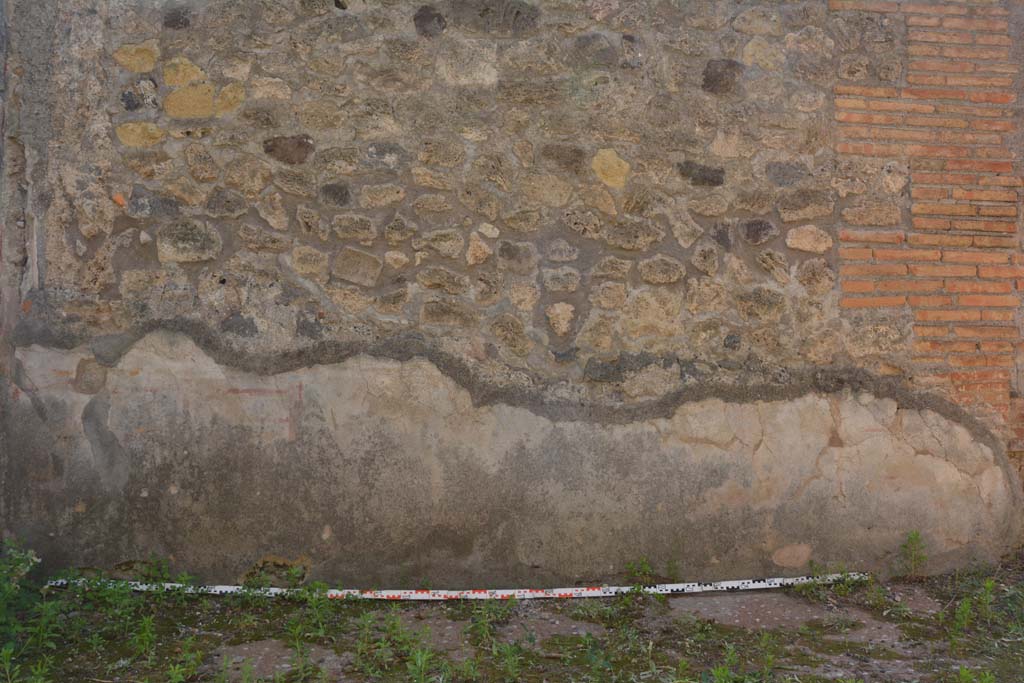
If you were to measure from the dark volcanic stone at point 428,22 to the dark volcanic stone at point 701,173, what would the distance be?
1142 mm

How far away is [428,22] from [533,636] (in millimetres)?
2445

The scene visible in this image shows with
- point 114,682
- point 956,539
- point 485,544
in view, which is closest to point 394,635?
point 485,544

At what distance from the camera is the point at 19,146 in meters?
3.47

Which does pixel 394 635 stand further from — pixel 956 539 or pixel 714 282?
pixel 956 539

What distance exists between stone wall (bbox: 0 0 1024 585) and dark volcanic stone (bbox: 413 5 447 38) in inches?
0.6

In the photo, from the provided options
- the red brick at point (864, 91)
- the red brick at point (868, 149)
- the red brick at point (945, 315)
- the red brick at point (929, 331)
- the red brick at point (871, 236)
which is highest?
the red brick at point (864, 91)

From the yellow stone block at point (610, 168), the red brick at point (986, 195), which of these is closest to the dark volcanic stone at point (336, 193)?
the yellow stone block at point (610, 168)

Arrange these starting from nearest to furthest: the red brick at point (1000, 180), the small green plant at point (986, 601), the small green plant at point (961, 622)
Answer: the small green plant at point (961, 622) < the small green plant at point (986, 601) < the red brick at point (1000, 180)

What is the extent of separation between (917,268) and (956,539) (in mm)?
1170

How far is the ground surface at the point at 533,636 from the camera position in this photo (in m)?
2.74

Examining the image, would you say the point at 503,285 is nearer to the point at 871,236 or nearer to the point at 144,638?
the point at 871,236

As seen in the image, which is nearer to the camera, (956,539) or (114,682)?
(114,682)

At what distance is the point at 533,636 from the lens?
308cm

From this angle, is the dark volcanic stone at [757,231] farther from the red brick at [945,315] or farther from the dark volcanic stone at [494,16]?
the dark volcanic stone at [494,16]
